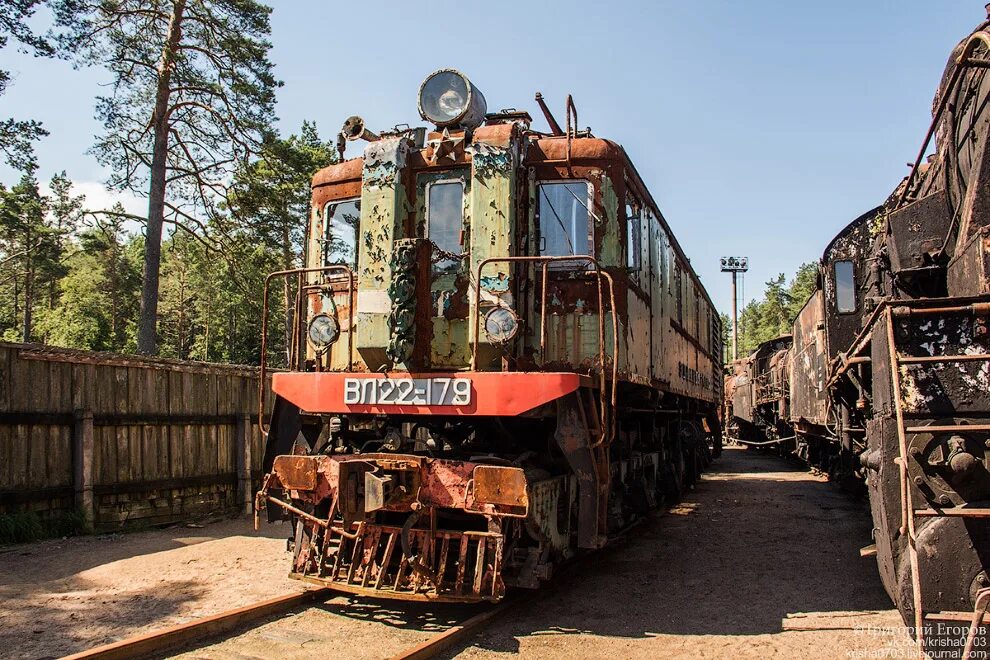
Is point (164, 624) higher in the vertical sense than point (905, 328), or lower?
lower

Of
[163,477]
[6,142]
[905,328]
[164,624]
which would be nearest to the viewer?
[905,328]

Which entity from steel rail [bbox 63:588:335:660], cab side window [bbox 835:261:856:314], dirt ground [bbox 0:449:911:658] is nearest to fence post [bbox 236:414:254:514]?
dirt ground [bbox 0:449:911:658]

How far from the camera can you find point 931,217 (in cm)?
599

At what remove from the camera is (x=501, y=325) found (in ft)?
19.1

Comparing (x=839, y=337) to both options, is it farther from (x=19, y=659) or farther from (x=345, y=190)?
(x=19, y=659)

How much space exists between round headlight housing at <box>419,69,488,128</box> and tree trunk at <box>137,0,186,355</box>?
10.7 metres

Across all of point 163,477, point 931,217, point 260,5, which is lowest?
point 163,477

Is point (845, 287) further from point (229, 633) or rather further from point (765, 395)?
point (765, 395)

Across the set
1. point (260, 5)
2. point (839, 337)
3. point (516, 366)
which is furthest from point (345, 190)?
point (260, 5)

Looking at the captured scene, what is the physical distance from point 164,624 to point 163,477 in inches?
199

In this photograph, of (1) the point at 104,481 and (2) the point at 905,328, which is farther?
(1) the point at 104,481

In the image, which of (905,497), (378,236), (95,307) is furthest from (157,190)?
(95,307)

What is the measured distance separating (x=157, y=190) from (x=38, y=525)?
9351mm

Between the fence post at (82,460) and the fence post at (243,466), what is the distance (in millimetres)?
2512
